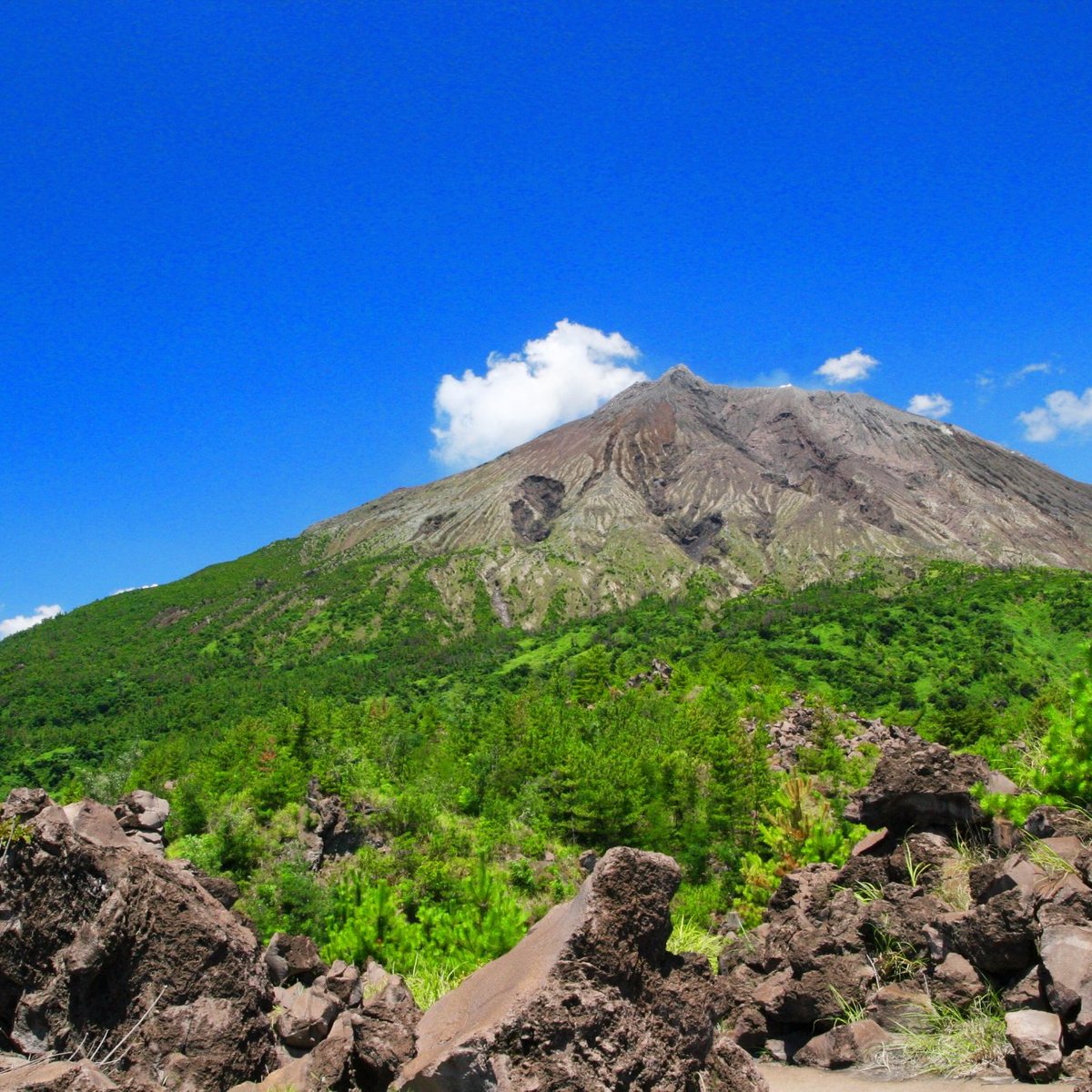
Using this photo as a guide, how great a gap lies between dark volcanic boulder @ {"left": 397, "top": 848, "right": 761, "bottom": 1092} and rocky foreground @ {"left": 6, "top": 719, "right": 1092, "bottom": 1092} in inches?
0.7

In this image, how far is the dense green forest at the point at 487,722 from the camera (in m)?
22.9

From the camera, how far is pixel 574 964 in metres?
6.04

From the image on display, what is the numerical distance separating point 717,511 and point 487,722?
4873 inches

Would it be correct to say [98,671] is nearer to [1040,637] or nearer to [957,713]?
[957,713]

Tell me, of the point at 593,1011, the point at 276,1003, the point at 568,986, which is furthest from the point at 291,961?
the point at 593,1011

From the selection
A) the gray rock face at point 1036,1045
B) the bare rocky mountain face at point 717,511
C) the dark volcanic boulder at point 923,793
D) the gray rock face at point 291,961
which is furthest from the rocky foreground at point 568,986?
the bare rocky mountain face at point 717,511

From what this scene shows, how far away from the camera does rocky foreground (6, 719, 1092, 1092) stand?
19.4ft

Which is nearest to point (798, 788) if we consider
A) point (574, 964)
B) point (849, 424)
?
point (574, 964)

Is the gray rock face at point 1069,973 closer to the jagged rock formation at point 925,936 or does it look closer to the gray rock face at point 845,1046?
the jagged rock formation at point 925,936

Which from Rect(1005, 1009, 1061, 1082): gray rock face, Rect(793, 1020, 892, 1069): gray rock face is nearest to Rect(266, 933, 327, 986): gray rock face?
Rect(793, 1020, 892, 1069): gray rock face

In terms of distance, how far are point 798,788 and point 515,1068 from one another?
22791 millimetres

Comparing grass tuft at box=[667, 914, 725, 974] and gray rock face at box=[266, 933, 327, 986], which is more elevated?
gray rock face at box=[266, 933, 327, 986]

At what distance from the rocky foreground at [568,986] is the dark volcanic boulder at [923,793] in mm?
658

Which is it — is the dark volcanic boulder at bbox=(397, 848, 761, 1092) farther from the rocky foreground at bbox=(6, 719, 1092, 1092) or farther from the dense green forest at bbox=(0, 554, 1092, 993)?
the dense green forest at bbox=(0, 554, 1092, 993)
